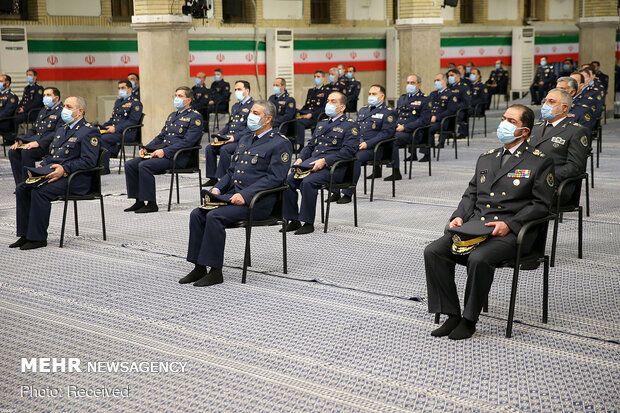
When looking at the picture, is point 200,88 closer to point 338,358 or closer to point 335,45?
point 335,45

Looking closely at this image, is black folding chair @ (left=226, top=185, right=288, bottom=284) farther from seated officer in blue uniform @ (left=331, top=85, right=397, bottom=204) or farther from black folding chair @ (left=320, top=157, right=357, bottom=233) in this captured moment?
seated officer in blue uniform @ (left=331, top=85, right=397, bottom=204)

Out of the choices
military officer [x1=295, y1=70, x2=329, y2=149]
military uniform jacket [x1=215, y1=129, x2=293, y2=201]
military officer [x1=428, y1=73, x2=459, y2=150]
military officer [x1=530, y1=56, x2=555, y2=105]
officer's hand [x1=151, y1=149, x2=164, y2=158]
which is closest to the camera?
military uniform jacket [x1=215, y1=129, x2=293, y2=201]

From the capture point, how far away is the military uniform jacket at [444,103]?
44.5 feet

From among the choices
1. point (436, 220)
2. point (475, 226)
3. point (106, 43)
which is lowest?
point (436, 220)

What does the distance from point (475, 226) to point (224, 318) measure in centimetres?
166

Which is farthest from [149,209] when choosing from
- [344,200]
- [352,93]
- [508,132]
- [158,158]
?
[352,93]

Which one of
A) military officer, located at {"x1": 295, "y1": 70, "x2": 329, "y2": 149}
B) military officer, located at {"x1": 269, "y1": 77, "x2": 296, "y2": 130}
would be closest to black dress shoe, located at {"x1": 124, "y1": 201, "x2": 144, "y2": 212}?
military officer, located at {"x1": 269, "y1": 77, "x2": 296, "y2": 130}

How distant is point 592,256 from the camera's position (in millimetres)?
6859

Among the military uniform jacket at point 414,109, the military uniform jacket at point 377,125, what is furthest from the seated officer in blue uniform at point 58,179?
the military uniform jacket at point 414,109

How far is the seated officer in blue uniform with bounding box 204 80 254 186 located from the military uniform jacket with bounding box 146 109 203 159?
1.15 metres

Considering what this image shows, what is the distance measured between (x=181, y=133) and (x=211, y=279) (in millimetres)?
3668

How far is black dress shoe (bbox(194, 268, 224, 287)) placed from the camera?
6215 millimetres

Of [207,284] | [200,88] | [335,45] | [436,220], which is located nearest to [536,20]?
[335,45]

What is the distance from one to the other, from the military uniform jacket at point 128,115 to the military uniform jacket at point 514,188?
25.9ft
